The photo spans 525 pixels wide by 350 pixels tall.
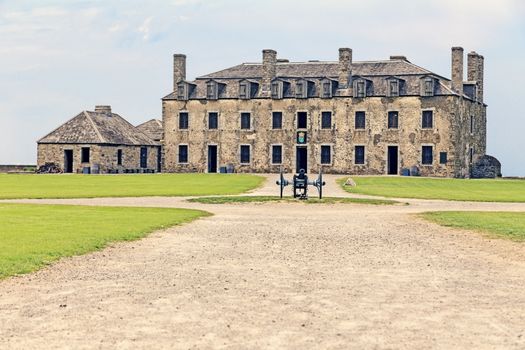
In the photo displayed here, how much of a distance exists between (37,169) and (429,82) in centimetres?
3547

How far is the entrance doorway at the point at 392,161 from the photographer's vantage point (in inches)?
2714

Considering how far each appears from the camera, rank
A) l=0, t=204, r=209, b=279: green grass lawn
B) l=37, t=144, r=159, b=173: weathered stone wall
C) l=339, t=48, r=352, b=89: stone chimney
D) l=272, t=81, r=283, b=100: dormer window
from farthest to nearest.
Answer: l=37, t=144, r=159, b=173: weathered stone wall < l=272, t=81, r=283, b=100: dormer window < l=339, t=48, r=352, b=89: stone chimney < l=0, t=204, r=209, b=279: green grass lawn

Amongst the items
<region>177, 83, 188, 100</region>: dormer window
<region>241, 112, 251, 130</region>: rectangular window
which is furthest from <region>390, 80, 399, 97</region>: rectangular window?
<region>177, 83, 188, 100</region>: dormer window

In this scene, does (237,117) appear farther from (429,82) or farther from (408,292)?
(408,292)

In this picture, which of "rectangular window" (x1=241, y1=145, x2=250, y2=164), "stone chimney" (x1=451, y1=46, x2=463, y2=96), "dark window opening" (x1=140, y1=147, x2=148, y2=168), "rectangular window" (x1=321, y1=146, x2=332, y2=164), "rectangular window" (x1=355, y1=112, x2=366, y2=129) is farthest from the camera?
"dark window opening" (x1=140, y1=147, x2=148, y2=168)

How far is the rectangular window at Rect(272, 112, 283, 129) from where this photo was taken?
71750 mm

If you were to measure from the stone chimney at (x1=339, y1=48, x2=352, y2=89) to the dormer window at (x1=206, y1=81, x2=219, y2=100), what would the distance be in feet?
36.9

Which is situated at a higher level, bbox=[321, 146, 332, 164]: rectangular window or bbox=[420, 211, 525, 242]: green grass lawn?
bbox=[321, 146, 332, 164]: rectangular window

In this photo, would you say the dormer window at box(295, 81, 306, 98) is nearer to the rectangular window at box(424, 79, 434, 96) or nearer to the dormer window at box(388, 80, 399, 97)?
the dormer window at box(388, 80, 399, 97)

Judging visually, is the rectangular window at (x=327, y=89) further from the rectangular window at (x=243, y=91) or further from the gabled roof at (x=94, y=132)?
the gabled roof at (x=94, y=132)

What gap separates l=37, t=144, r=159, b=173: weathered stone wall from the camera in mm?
72312

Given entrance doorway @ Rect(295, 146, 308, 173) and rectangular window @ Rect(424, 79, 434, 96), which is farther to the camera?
entrance doorway @ Rect(295, 146, 308, 173)

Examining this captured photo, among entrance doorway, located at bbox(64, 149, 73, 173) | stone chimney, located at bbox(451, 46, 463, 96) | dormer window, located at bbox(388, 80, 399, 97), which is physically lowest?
entrance doorway, located at bbox(64, 149, 73, 173)

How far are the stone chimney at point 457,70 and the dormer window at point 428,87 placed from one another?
2.53 m
